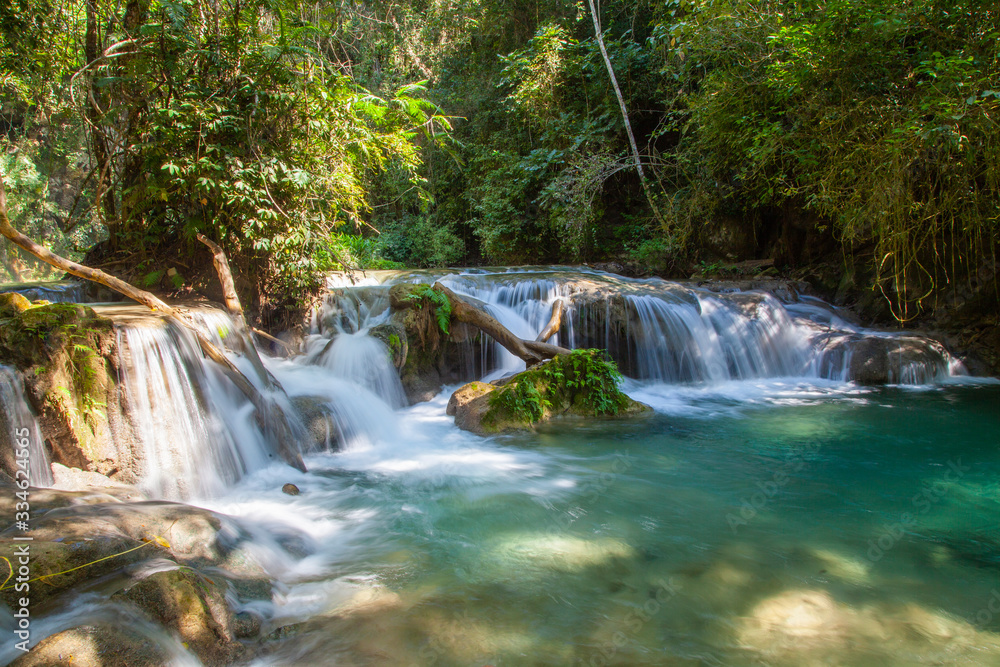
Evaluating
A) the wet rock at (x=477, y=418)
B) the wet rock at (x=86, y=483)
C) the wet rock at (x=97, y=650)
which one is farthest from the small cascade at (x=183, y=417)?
the wet rock at (x=97, y=650)

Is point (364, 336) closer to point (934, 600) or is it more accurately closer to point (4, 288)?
point (4, 288)

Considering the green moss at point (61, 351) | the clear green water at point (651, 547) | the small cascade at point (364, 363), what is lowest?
the clear green water at point (651, 547)

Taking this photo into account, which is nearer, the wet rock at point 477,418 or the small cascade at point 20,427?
the small cascade at point 20,427

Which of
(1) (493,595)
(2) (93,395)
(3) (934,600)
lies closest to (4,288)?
(2) (93,395)

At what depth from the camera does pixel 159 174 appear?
705 cm

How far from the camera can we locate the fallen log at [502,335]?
8.05 m

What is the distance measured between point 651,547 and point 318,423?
4178mm

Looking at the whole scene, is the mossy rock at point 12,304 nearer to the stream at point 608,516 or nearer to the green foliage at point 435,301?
the stream at point 608,516

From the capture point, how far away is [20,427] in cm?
396

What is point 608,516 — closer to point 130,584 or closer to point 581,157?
point 130,584

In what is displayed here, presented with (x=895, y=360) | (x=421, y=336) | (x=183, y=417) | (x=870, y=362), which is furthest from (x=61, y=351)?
(x=895, y=360)

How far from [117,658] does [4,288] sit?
25.4 feet

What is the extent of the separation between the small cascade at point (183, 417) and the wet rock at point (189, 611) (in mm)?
2276

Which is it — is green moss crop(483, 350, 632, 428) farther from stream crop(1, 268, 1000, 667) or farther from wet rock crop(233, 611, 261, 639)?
wet rock crop(233, 611, 261, 639)
